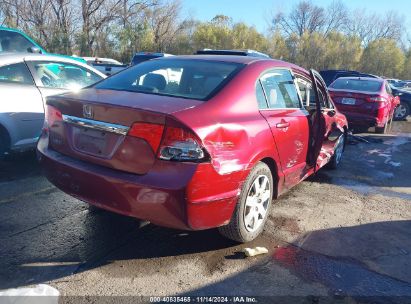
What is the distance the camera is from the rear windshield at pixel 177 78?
3.29 metres

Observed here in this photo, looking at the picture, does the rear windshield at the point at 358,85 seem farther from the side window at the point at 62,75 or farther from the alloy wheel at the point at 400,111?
the side window at the point at 62,75

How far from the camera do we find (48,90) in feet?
17.7

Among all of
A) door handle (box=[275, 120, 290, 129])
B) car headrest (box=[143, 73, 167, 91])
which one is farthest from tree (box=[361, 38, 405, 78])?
car headrest (box=[143, 73, 167, 91])

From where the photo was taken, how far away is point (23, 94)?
5094 mm

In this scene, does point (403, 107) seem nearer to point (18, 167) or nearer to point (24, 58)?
point (24, 58)

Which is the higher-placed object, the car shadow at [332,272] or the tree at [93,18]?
the tree at [93,18]

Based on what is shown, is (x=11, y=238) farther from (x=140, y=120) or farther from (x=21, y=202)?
(x=140, y=120)

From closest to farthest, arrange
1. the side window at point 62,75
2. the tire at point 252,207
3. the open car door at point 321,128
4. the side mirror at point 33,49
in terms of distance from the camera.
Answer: the tire at point 252,207
the open car door at point 321,128
the side window at point 62,75
the side mirror at point 33,49

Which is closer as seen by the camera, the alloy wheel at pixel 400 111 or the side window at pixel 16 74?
the side window at pixel 16 74

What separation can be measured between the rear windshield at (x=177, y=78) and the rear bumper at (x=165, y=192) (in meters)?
0.74

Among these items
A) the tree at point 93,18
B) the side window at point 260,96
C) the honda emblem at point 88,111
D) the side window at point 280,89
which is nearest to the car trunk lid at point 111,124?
the honda emblem at point 88,111

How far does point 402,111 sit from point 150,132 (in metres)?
14.7

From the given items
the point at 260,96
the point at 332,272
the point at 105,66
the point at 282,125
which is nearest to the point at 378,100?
the point at 282,125

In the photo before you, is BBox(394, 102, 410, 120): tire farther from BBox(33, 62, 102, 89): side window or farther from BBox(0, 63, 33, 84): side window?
BBox(0, 63, 33, 84): side window
